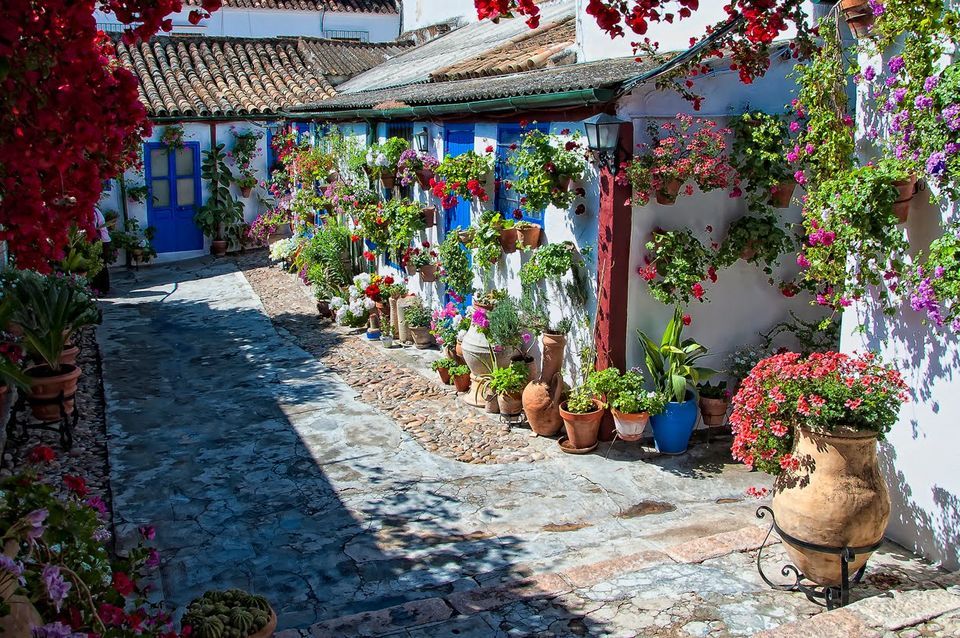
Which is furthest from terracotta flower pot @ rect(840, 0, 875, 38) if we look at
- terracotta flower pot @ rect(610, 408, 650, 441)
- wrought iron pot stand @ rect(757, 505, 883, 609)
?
terracotta flower pot @ rect(610, 408, 650, 441)

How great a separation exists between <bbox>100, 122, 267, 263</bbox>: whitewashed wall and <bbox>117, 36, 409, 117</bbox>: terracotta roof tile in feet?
1.58

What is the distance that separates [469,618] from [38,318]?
19.1 feet

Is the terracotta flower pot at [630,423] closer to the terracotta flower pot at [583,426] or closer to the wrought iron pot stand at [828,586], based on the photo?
the terracotta flower pot at [583,426]

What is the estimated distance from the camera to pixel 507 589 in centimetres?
560

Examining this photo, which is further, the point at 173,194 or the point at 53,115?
the point at 173,194

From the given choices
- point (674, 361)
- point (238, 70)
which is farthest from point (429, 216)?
point (238, 70)

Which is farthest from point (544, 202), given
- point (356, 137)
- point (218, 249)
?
point (218, 249)

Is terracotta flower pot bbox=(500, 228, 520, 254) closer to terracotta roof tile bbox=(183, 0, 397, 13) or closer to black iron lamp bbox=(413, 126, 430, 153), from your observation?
black iron lamp bbox=(413, 126, 430, 153)

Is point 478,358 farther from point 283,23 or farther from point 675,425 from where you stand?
point 283,23

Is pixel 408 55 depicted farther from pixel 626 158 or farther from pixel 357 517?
pixel 357 517

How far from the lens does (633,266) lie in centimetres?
838

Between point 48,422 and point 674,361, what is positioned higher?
point 674,361

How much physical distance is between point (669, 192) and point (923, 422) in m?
3.14

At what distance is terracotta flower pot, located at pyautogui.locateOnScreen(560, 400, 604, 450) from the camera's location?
8281mm
